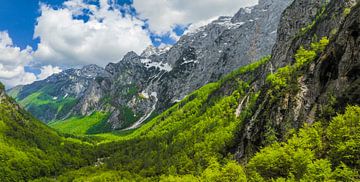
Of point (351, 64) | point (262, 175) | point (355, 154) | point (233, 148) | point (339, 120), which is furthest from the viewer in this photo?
point (233, 148)

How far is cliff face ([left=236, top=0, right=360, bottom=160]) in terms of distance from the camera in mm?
76500

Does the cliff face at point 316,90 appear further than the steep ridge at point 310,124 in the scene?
Yes

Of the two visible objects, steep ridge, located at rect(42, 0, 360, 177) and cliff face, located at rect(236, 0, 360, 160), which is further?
cliff face, located at rect(236, 0, 360, 160)

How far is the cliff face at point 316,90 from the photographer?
251ft

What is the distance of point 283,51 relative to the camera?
181 metres

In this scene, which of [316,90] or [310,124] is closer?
[310,124]

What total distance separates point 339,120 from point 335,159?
24.6 ft

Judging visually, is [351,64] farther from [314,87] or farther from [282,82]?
[282,82]

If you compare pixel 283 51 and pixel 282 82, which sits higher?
pixel 283 51

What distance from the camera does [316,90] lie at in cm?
9225

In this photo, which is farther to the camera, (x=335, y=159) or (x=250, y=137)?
(x=250, y=137)

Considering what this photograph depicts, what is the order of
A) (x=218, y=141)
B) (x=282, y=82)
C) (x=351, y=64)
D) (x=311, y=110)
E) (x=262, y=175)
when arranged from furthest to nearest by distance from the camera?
1. (x=218, y=141)
2. (x=282, y=82)
3. (x=311, y=110)
4. (x=351, y=64)
5. (x=262, y=175)

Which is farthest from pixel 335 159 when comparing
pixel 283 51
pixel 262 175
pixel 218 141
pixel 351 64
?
pixel 283 51

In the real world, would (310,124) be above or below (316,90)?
below
